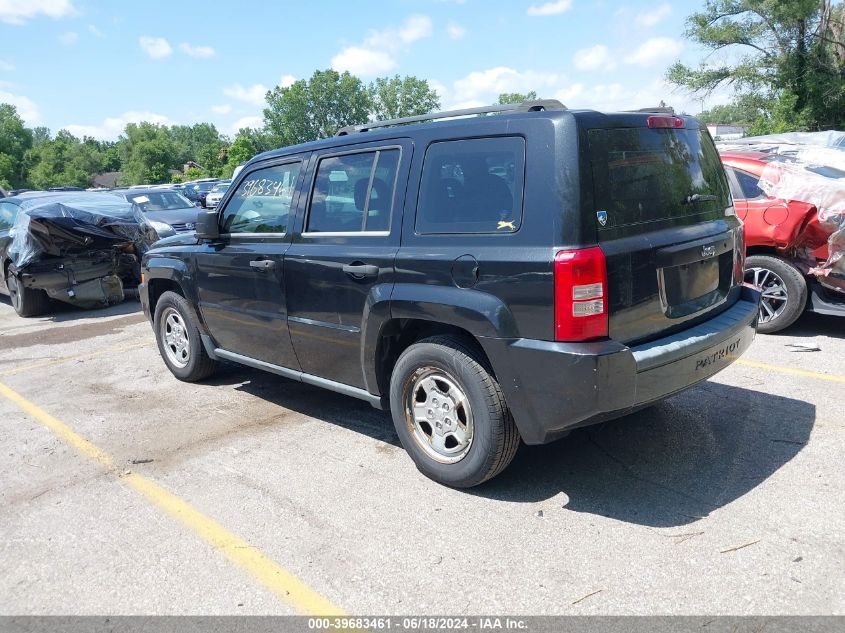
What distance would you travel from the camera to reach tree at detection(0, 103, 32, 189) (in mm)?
97000

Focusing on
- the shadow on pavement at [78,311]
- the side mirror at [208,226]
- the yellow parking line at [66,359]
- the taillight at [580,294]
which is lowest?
the yellow parking line at [66,359]

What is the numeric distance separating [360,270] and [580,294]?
1403mm

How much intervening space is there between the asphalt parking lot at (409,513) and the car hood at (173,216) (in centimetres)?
935

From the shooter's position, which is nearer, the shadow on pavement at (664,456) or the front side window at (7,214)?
the shadow on pavement at (664,456)

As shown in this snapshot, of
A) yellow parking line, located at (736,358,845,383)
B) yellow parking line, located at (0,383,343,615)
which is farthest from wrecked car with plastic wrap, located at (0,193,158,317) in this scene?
yellow parking line, located at (736,358,845,383)

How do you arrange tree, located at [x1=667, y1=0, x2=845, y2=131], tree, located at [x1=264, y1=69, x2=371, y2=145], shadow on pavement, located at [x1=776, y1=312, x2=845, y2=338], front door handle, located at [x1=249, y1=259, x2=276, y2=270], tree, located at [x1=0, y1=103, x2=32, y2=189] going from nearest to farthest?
1. front door handle, located at [x1=249, y1=259, x2=276, y2=270]
2. shadow on pavement, located at [x1=776, y1=312, x2=845, y2=338]
3. tree, located at [x1=667, y1=0, x2=845, y2=131]
4. tree, located at [x1=0, y1=103, x2=32, y2=189]
5. tree, located at [x1=264, y1=69, x2=371, y2=145]

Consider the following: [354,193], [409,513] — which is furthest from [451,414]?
[354,193]

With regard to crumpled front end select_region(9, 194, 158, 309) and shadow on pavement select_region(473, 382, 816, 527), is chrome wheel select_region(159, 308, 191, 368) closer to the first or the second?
shadow on pavement select_region(473, 382, 816, 527)

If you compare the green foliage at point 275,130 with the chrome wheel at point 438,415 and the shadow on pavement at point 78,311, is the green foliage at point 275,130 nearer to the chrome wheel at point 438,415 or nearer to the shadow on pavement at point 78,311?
the shadow on pavement at point 78,311

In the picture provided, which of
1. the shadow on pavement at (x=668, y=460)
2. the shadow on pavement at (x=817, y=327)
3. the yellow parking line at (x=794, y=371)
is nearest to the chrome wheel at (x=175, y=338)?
the shadow on pavement at (x=668, y=460)

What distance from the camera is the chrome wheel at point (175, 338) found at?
6.04m

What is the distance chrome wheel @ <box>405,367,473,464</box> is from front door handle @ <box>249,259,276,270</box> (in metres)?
1.43

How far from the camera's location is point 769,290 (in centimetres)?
655

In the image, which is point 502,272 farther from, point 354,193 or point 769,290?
point 769,290
